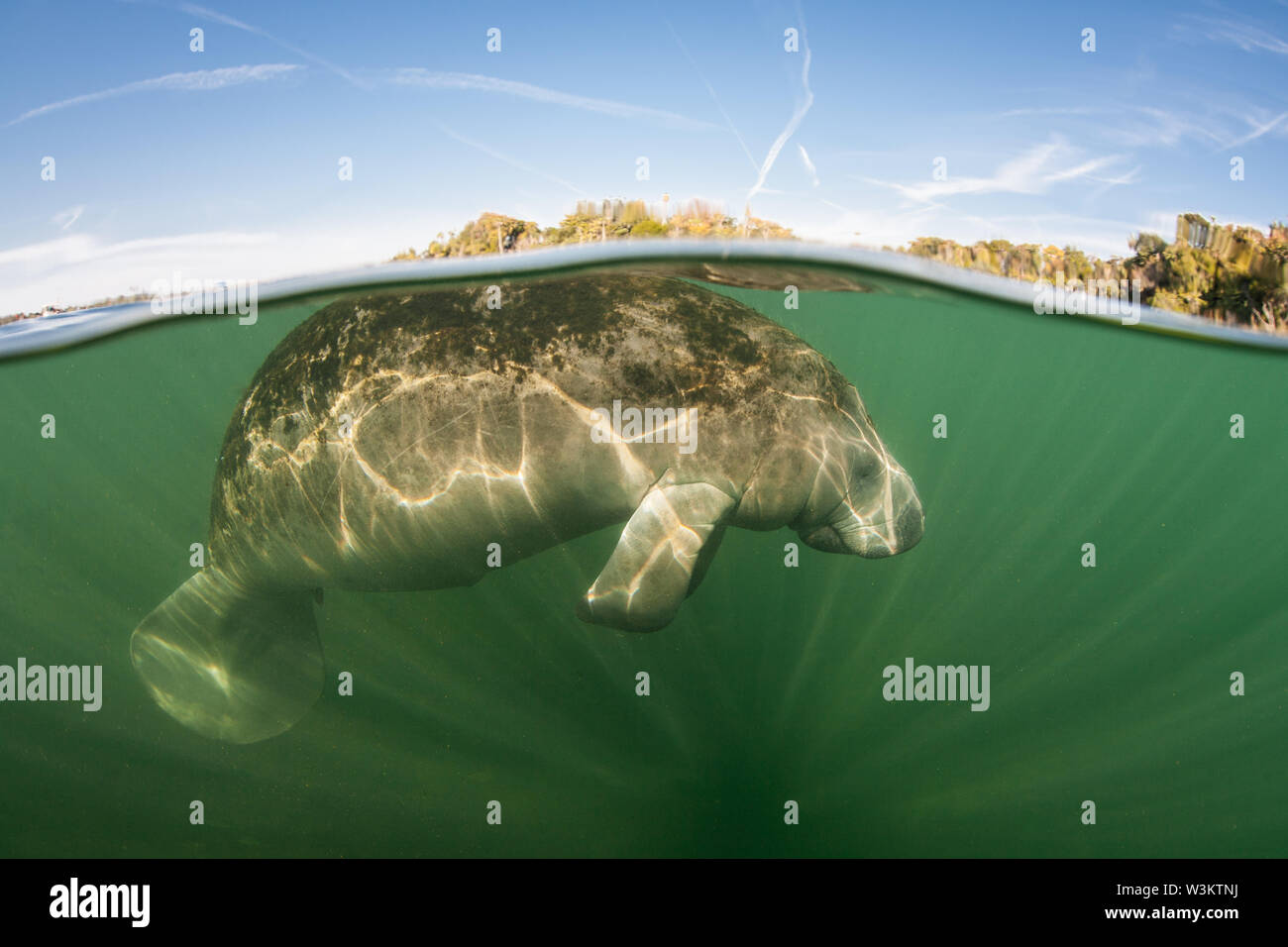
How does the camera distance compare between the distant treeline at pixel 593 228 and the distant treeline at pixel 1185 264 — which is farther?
the distant treeline at pixel 1185 264

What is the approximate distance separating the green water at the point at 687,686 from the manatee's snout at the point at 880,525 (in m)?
4.07

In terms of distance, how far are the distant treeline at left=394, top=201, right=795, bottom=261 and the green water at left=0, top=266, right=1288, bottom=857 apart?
2.85 metres

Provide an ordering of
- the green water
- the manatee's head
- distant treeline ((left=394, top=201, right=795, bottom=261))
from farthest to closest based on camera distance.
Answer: the green water < distant treeline ((left=394, top=201, right=795, bottom=261)) < the manatee's head

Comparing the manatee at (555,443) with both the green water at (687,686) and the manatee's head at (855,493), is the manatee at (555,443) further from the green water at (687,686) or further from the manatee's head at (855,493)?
the green water at (687,686)

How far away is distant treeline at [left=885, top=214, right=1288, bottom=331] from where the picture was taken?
5910 mm

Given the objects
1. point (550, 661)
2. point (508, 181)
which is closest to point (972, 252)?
point (508, 181)

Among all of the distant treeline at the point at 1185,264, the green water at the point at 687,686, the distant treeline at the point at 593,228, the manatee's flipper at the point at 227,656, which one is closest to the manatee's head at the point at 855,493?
the distant treeline at the point at 593,228

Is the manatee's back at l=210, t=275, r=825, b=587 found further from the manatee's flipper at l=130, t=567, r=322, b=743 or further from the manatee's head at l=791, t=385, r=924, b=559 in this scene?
the manatee's flipper at l=130, t=567, r=322, b=743

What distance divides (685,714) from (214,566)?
5.54 metres

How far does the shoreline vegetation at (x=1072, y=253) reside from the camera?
17.8 feet

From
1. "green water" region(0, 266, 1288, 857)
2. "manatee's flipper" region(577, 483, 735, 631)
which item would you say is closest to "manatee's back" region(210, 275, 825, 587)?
"manatee's flipper" region(577, 483, 735, 631)

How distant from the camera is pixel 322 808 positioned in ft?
25.1
